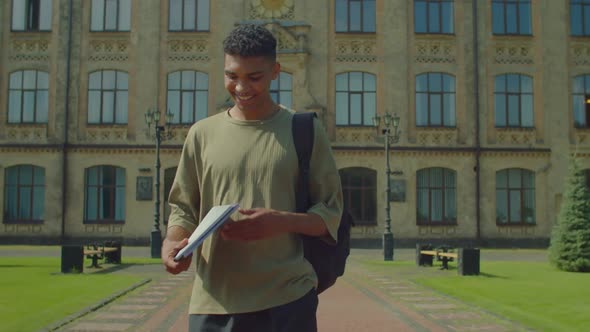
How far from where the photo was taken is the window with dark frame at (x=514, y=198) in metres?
32.7

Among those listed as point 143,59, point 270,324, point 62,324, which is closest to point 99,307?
point 62,324

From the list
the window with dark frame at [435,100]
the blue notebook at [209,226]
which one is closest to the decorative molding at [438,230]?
the window with dark frame at [435,100]

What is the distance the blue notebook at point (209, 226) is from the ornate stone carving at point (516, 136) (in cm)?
3171

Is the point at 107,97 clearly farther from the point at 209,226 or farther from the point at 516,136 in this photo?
the point at 209,226

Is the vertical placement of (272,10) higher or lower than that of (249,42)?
higher

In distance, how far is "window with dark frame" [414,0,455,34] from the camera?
1313 inches

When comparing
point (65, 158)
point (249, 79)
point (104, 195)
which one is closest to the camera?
point (249, 79)

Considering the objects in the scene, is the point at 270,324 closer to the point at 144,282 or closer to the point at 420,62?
the point at 144,282

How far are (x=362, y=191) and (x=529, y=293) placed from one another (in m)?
18.9

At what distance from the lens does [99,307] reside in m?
11.3

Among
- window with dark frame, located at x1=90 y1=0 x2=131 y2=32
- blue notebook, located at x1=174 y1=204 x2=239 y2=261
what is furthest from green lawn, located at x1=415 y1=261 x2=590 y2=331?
window with dark frame, located at x1=90 y1=0 x2=131 y2=32

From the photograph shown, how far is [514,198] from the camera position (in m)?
32.8

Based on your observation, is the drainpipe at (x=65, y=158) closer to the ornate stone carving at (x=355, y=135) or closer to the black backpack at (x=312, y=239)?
the ornate stone carving at (x=355, y=135)

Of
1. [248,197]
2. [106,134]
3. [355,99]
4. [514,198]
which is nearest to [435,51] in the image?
[355,99]
